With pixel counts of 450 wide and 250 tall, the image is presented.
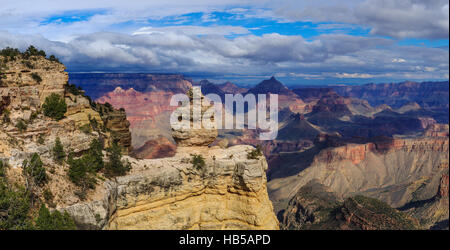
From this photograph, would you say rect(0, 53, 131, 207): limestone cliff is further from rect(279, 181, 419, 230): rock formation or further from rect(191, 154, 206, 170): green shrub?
rect(279, 181, 419, 230): rock formation

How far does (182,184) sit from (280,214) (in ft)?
291

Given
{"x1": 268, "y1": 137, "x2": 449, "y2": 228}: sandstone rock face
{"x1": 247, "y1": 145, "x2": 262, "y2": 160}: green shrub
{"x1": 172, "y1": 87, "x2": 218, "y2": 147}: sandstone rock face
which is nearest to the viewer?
{"x1": 247, "y1": 145, "x2": 262, "y2": 160}: green shrub

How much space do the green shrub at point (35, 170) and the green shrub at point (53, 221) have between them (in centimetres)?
272

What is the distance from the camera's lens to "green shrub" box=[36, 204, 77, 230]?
1587 centimetres

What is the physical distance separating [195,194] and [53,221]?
418 inches

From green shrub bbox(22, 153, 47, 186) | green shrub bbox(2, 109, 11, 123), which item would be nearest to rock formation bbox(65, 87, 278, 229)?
green shrub bbox(22, 153, 47, 186)

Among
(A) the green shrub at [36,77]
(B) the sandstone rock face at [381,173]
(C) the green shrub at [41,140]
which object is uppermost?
(A) the green shrub at [36,77]

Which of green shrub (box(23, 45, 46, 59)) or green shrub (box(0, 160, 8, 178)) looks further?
green shrub (box(23, 45, 46, 59))

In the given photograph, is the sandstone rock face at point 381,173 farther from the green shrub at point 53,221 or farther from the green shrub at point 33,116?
the green shrub at point 53,221

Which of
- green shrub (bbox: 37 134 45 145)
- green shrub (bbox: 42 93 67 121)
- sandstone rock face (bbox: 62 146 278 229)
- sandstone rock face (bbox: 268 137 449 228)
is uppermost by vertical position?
green shrub (bbox: 42 93 67 121)

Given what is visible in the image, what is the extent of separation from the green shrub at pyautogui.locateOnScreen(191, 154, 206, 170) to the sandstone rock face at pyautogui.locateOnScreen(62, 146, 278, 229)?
181mm

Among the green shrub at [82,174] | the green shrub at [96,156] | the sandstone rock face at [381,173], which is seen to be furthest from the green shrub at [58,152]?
the sandstone rock face at [381,173]

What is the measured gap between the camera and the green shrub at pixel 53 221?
15.9 metres

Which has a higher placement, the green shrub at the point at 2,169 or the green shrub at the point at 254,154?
the green shrub at the point at 2,169
